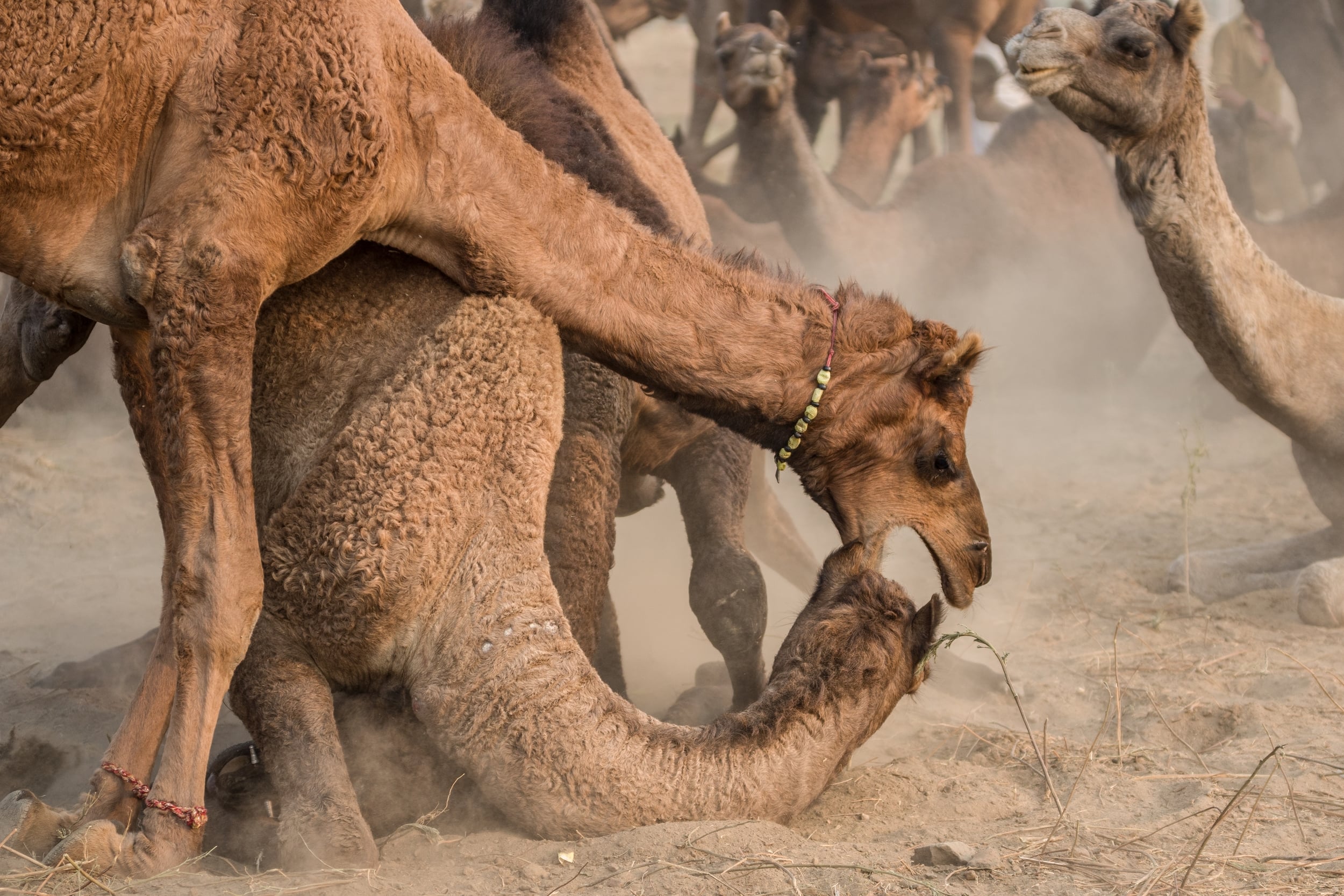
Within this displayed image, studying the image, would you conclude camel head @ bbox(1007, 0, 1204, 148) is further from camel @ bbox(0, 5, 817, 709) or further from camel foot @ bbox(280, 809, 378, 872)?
camel foot @ bbox(280, 809, 378, 872)

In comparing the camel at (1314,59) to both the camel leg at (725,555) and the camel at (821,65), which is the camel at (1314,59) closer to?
the camel at (821,65)

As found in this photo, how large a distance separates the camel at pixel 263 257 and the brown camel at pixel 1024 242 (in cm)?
547

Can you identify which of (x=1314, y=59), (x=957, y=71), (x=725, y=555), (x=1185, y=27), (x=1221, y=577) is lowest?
(x=1221, y=577)

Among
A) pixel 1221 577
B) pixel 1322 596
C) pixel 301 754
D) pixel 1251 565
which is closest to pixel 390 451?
pixel 301 754

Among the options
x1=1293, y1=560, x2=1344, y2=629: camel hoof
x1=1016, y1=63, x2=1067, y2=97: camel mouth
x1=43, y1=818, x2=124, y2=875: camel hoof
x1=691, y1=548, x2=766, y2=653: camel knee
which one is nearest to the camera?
x1=43, y1=818, x2=124, y2=875: camel hoof

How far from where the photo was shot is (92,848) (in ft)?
8.80

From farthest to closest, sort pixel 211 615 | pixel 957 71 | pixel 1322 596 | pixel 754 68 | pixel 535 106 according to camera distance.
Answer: pixel 957 71
pixel 754 68
pixel 1322 596
pixel 535 106
pixel 211 615

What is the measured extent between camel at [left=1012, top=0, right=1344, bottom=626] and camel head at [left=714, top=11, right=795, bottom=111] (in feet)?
10.7

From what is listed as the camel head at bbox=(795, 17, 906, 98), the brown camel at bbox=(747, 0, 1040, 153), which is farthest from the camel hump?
the camel head at bbox=(795, 17, 906, 98)

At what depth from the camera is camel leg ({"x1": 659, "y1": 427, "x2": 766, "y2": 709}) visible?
4316mm

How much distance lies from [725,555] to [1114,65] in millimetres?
2092

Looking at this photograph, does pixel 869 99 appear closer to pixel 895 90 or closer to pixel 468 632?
pixel 895 90

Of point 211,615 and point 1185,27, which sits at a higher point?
point 1185,27

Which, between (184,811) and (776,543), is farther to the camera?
(776,543)
